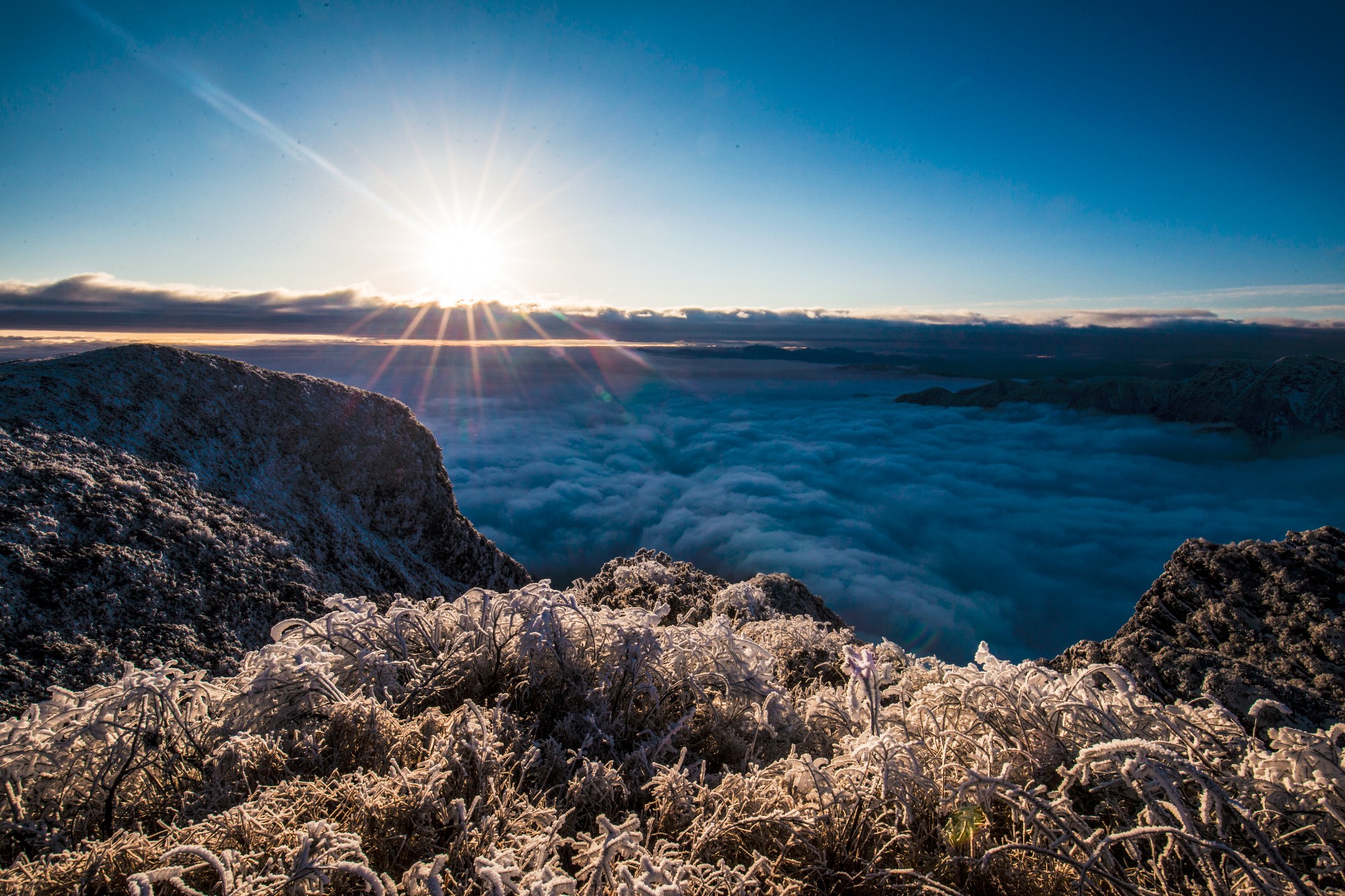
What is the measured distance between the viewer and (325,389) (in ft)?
17.1

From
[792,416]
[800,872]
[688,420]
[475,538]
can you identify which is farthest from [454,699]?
[792,416]

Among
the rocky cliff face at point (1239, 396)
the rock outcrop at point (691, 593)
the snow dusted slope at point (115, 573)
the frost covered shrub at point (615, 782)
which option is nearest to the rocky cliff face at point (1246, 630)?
the frost covered shrub at point (615, 782)

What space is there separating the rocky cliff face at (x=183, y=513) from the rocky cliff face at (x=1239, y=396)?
11959 centimetres

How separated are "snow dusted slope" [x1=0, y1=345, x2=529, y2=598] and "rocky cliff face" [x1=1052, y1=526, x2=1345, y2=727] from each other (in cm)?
489

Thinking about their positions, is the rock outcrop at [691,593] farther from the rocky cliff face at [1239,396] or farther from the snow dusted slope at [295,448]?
the rocky cliff face at [1239,396]

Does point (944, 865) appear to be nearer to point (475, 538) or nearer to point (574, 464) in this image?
point (475, 538)

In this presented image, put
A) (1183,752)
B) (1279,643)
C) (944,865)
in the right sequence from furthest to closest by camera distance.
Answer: (1279,643) → (1183,752) → (944,865)

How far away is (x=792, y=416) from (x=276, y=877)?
140891 millimetres

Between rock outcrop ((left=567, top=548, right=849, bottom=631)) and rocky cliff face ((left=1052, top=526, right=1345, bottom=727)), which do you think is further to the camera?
rock outcrop ((left=567, top=548, right=849, bottom=631))

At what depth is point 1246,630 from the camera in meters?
3.36

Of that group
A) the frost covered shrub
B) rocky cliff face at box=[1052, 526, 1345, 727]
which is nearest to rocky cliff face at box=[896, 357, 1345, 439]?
rocky cliff face at box=[1052, 526, 1345, 727]

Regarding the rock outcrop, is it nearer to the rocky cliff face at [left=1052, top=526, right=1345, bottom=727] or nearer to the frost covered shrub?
the rocky cliff face at [left=1052, top=526, right=1345, bottom=727]

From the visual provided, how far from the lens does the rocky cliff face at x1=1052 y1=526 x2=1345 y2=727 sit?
2947mm

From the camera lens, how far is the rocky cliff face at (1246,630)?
2947 mm
